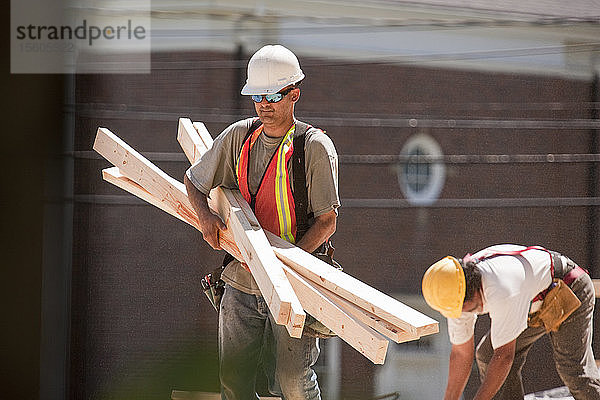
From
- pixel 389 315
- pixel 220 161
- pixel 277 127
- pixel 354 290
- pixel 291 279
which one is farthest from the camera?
pixel 220 161

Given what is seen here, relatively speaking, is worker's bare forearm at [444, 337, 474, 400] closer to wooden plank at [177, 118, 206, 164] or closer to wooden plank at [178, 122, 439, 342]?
wooden plank at [178, 122, 439, 342]

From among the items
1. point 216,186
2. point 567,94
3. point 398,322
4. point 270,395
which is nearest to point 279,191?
point 216,186

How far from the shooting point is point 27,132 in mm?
3104

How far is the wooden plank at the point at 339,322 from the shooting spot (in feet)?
5.98

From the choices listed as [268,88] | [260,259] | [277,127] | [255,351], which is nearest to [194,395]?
[255,351]

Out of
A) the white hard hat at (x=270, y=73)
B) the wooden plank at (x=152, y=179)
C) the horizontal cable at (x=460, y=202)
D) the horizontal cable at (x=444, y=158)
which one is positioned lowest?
the horizontal cable at (x=460, y=202)

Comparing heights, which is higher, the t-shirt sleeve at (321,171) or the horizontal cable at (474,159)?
the horizontal cable at (474,159)

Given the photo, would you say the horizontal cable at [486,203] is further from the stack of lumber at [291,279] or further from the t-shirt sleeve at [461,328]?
the stack of lumber at [291,279]

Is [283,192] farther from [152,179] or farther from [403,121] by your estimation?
[403,121]

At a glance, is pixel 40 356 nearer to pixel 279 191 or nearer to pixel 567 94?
pixel 279 191

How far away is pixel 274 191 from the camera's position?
2238 mm

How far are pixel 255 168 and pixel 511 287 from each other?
886mm

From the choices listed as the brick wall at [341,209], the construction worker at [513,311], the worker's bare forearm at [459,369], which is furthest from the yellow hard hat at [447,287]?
the brick wall at [341,209]

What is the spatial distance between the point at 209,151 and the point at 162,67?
0.90m
